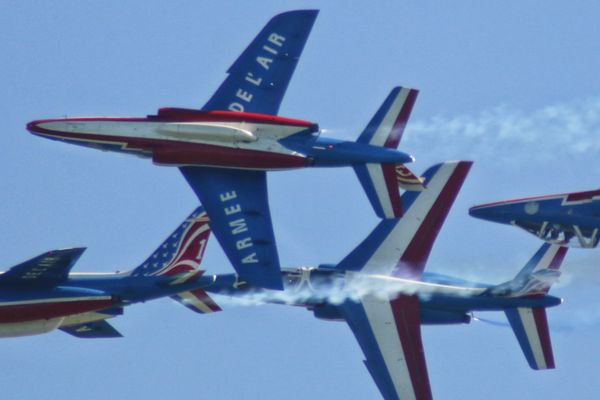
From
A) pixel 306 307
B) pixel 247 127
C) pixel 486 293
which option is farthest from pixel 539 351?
pixel 247 127

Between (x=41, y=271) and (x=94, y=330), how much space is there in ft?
20.5

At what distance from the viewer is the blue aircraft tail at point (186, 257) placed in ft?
297

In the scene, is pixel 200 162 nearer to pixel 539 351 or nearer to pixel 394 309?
pixel 394 309

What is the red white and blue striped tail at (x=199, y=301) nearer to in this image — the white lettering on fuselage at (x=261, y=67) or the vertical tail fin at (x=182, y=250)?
the vertical tail fin at (x=182, y=250)

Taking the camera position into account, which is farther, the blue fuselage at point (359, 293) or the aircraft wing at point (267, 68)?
the blue fuselage at point (359, 293)

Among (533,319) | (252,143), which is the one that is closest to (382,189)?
(252,143)

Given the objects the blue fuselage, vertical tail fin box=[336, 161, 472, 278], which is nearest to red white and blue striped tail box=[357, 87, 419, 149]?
the blue fuselage

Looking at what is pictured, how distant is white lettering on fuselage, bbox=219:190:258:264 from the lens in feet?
277

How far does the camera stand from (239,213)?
8525 centimetres

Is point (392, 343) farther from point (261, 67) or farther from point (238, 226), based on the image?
point (261, 67)

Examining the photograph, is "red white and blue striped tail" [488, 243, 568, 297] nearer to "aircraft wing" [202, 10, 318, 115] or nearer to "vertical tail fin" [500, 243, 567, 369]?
"vertical tail fin" [500, 243, 567, 369]

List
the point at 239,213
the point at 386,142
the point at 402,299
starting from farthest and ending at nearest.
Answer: the point at 402,299 → the point at 239,213 → the point at 386,142

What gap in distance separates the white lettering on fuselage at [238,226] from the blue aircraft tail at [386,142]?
5.55m

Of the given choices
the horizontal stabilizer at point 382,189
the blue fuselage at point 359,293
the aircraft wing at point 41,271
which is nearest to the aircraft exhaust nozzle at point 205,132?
the horizontal stabilizer at point 382,189
